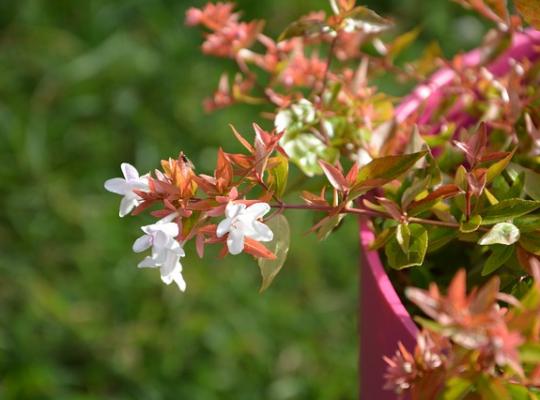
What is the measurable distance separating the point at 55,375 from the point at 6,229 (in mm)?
323

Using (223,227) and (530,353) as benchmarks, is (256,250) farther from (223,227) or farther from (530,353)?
(530,353)

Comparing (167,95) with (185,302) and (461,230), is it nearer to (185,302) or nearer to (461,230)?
(185,302)

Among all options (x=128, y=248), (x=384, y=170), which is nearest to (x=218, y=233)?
(x=384, y=170)

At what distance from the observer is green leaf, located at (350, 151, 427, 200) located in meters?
0.56

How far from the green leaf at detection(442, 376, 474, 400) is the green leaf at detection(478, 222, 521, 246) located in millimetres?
115

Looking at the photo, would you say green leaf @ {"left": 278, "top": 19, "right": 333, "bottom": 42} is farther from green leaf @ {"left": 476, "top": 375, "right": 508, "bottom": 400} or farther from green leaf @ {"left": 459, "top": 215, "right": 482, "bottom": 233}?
green leaf @ {"left": 476, "top": 375, "right": 508, "bottom": 400}

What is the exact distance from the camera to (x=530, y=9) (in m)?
0.61

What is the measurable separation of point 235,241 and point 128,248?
1112mm

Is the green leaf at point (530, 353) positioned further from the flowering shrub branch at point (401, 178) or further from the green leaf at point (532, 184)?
the green leaf at point (532, 184)

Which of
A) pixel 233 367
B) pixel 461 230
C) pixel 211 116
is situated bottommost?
pixel 233 367

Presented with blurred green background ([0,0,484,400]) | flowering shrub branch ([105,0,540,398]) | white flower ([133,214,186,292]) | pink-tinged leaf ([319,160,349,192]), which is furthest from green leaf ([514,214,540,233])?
blurred green background ([0,0,484,400])

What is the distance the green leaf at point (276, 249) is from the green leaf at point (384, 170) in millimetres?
50

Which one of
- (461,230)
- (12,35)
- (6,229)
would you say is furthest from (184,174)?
(12,35)

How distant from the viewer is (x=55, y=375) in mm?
1439
